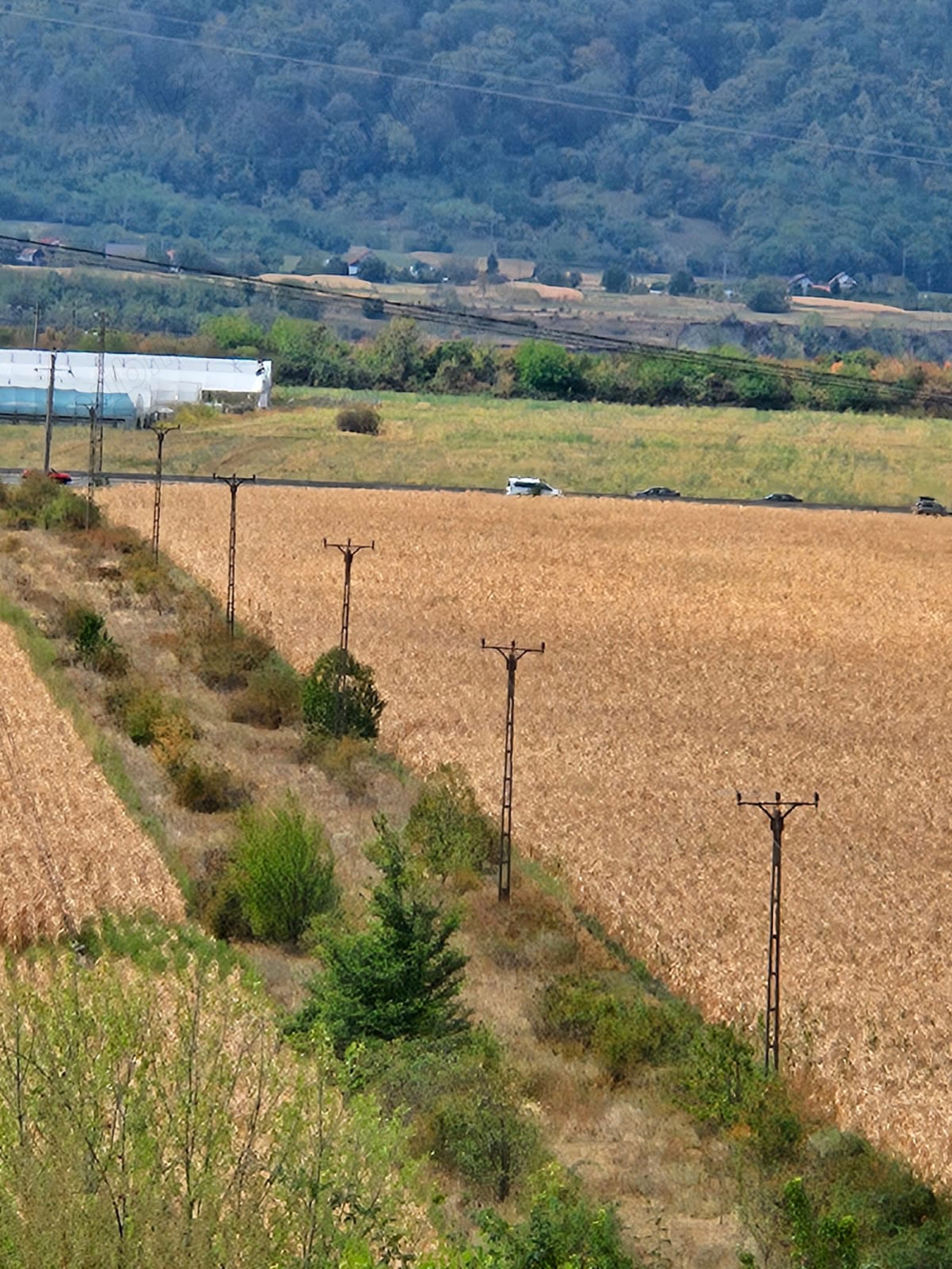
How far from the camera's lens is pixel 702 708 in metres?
42.0

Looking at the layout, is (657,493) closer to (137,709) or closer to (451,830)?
(137,709)

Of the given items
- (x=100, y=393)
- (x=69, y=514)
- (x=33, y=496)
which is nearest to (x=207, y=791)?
(x=69, y=514)

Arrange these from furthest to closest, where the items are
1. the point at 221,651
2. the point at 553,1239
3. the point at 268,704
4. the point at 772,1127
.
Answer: the point at 221,651, the point at 268,704, the point at 772,1127, the point at 553,1239

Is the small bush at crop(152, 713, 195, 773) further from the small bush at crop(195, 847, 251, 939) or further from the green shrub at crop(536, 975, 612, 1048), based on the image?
the green shrub at crop(536, 975, 612, 1048)

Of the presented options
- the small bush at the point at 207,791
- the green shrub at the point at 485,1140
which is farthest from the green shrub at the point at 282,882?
the green shrub at the point at 485,1140

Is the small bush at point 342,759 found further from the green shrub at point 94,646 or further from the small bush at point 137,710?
the green shrub at point 94,646

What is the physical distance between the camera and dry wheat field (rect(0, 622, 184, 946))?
80.0 ft

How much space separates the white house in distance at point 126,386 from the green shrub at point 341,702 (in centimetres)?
7538

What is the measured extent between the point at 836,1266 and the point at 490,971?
9076 mm

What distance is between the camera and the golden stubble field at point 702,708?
2305 cm

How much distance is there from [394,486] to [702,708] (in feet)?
186

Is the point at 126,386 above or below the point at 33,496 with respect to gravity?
above

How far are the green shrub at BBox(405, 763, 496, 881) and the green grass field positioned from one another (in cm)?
7084

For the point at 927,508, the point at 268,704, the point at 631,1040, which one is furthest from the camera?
the point at 927,508
